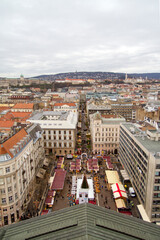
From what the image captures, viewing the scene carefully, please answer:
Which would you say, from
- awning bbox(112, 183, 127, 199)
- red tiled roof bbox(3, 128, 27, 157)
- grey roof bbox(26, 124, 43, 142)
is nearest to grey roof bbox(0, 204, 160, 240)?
red tiled roof bbox(3, 128, 27, 157)

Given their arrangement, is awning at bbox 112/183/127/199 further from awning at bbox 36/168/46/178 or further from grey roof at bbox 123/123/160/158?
awning at bbox 36/168/46/178

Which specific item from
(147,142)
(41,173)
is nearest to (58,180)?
(41,173)

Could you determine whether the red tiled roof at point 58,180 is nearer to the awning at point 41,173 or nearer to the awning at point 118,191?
the awning at point 41,173

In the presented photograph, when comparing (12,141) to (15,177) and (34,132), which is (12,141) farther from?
(34,132)

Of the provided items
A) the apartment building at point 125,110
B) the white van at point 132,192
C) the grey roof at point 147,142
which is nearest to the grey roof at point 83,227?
the grey roof at point 147,142

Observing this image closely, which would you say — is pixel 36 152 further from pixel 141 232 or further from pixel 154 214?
pixel 141 232
